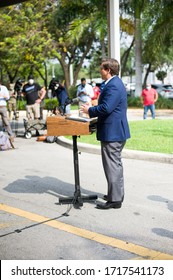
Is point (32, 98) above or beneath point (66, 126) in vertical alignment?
above

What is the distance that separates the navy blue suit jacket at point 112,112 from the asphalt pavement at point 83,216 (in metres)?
1.00

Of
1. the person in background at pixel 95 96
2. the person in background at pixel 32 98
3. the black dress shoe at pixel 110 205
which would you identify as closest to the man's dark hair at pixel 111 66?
the black dress shoe at pixel 110 205

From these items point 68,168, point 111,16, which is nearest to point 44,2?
point 111,16

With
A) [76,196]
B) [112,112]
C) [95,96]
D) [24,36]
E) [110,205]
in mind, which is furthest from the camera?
[24,36]

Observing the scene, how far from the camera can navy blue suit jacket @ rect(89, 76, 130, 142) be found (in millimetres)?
5051

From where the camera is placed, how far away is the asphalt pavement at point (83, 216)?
4.08 metres

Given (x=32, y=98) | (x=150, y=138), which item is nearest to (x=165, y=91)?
(x=32, y=98)

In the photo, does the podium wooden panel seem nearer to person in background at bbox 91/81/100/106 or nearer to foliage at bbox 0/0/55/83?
person in background at bbox 91/81/100/106

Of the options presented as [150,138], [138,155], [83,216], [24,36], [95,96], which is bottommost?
[83,216]

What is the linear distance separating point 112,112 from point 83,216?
4.43ft

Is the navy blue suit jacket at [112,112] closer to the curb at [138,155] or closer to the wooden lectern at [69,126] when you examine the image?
the wooden lectern at [69,126]

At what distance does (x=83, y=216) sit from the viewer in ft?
17.0

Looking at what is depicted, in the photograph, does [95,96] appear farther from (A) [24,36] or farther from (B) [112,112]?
(B) [112,112]

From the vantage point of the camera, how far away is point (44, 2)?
85.4 ft
